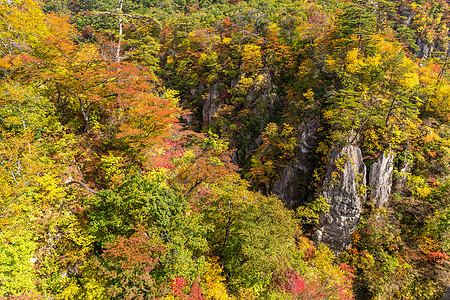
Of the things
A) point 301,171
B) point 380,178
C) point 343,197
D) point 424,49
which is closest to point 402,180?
point 380,178

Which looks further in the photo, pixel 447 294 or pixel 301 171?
pixel 301 171

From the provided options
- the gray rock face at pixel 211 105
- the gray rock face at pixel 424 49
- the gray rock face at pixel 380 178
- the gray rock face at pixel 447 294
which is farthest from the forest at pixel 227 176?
the gray rock face at pixel 424 49

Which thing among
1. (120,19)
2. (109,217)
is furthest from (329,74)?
(109,217)

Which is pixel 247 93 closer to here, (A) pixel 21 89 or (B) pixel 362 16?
(B) pixel 362 16

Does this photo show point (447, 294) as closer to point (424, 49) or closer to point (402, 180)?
point (402, 180)

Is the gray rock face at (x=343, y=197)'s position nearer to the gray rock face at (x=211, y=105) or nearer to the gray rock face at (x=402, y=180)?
the gray rock face at (x=402, y=180)

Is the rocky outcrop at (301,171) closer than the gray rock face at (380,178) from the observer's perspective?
No

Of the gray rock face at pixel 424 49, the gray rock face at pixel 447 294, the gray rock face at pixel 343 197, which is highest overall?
the gray rock face at pixel 424 49
